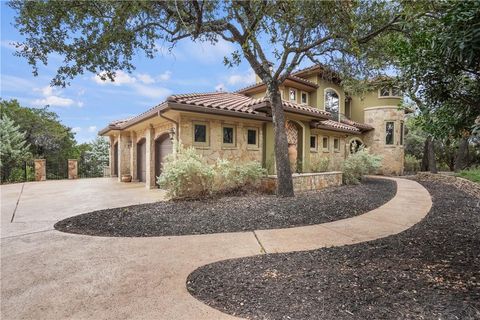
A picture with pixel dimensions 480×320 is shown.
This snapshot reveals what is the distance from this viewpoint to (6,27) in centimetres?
579

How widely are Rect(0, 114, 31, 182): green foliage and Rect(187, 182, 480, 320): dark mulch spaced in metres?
17.5

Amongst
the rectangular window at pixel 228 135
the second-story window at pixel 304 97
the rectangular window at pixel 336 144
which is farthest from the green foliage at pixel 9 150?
the rectangular window at pixel 336 144

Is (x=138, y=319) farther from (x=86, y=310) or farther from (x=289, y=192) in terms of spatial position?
(x=289, y=192)

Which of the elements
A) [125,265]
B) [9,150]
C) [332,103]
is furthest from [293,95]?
[9,150]

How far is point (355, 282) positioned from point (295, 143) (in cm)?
1159

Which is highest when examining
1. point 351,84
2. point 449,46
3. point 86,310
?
point 351,84

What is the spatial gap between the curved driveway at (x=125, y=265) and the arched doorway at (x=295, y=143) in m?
8.16

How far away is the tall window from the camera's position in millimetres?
18812

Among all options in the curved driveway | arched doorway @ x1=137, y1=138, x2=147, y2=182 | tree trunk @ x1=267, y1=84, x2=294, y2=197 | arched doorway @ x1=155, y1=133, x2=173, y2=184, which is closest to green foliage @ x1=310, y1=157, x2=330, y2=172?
tree trunk @ x1=267, y1=84, x2=294, y2=197

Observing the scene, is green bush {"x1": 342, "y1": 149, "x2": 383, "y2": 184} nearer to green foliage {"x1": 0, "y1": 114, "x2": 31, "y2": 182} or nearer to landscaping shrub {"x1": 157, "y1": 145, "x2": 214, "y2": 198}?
landscaping shrub {"x1": 157, "y1": 145, "x2": 214, "y2": 198}

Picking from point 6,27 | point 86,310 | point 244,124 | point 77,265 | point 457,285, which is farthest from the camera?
point 244,124

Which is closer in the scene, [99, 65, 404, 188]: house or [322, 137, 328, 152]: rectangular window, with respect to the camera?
[99, 65, 404, 188]: house

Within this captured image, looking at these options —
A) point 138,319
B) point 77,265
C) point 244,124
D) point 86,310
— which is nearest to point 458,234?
point 138,319

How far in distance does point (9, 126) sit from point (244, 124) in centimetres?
1498
